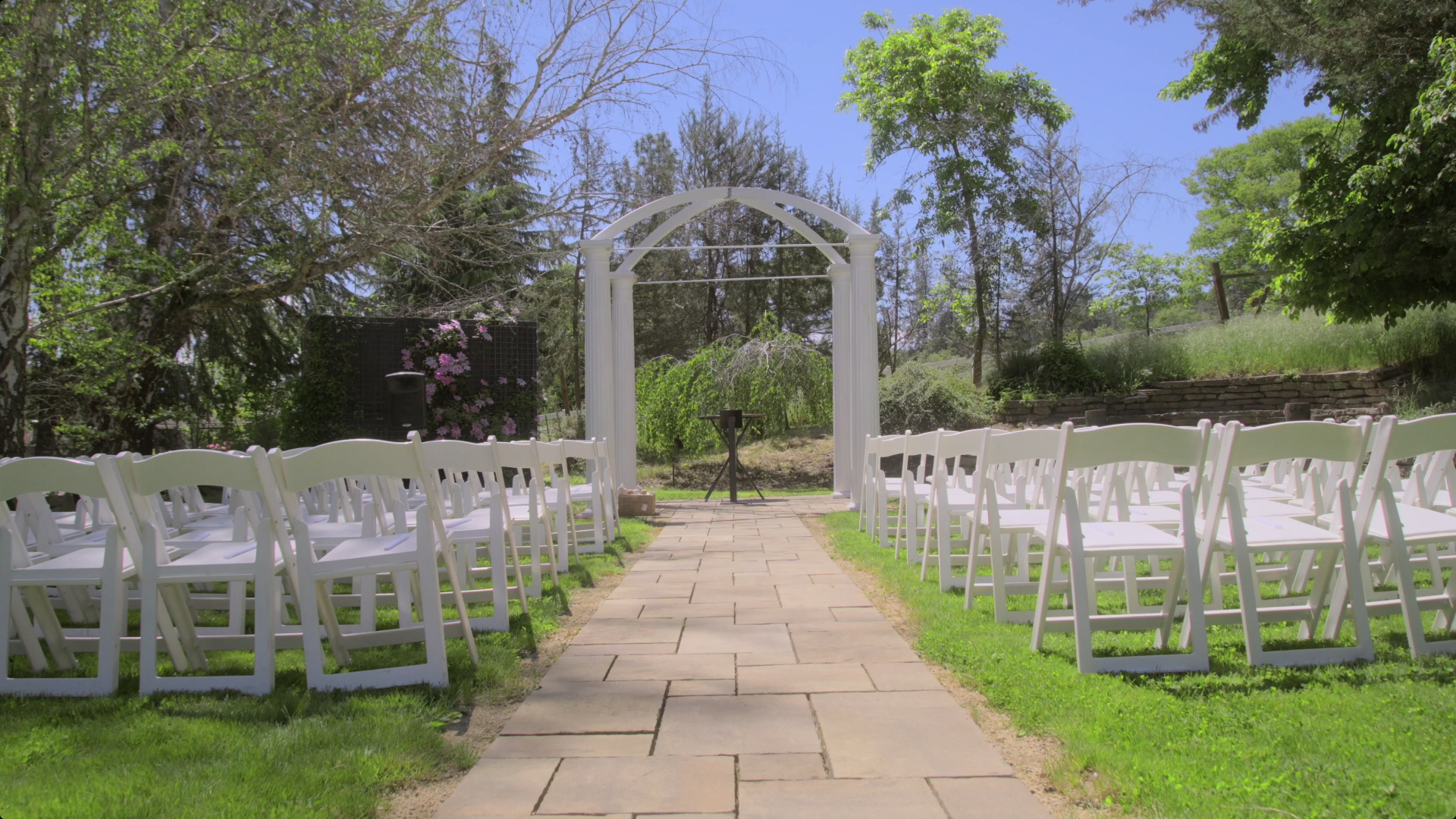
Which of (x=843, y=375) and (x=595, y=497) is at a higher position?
(x=843, y=375)

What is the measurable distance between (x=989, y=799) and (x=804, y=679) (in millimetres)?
1061

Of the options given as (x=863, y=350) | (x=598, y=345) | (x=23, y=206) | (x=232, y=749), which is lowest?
(x=232, y=749)

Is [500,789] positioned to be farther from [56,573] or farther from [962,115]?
[962,115]

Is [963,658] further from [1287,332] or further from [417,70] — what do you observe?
[1287,332]

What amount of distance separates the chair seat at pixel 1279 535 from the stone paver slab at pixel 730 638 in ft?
5.23

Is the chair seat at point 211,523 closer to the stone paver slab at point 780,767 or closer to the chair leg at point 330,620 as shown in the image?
the chair leg at point 330,620

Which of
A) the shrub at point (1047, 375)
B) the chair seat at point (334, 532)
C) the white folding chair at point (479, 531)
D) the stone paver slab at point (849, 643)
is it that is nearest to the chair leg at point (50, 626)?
the chair seat at point (334, 532)

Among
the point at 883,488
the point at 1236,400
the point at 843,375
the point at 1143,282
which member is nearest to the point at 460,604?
the point at 883,488

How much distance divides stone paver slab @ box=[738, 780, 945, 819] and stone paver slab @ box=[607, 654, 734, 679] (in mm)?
976

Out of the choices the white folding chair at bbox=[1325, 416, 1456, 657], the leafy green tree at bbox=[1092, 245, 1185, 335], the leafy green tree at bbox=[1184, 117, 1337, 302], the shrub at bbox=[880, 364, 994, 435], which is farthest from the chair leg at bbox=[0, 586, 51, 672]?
the leafy green tree at bbox=[1184, 117, 1337, 302]

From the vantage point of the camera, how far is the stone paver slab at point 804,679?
2941mm

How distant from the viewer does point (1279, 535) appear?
10.4 feet

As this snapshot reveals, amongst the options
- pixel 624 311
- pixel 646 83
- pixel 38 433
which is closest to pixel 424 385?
pixel 624 311

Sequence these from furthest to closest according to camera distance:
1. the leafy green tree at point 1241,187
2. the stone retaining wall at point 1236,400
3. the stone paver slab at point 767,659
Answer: the leafy green tree at point 1241,187
the stone retaining wall at point 1236,400
the stone paver slab at point 767,659
